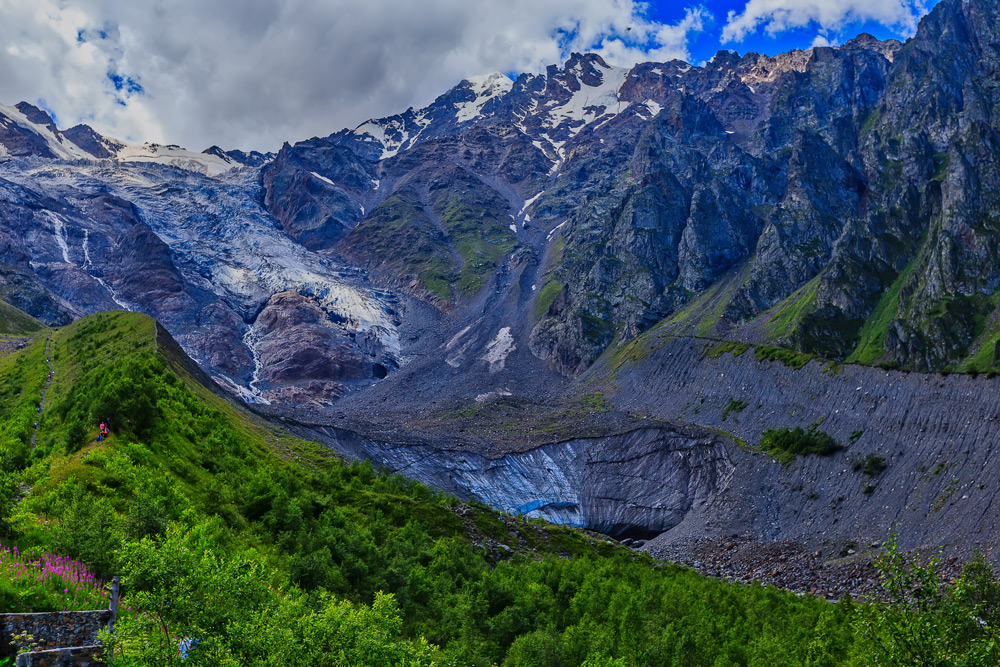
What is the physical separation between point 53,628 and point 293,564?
15.5m

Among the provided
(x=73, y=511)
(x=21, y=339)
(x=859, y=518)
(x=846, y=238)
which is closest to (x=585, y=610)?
(x=73, y=511)

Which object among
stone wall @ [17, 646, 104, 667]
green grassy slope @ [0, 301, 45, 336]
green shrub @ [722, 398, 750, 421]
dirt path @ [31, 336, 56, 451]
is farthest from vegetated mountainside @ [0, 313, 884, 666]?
green grassy slope @ [0, 301, 45, 336]

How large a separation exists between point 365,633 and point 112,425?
2894 centimetres

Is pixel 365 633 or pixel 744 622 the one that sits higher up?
pixel 365 633

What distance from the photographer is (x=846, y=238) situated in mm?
176625

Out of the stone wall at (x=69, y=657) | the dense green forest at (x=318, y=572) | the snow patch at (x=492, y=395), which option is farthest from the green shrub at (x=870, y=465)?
the snow patch at (x=492, y=395)

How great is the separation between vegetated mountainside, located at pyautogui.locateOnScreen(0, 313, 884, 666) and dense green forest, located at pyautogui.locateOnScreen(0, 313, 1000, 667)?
3.8 inches

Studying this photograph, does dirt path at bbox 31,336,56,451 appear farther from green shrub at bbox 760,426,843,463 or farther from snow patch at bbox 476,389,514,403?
snow patch at bbox 476,389,514,403

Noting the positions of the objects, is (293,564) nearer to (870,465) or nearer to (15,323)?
(870,465)

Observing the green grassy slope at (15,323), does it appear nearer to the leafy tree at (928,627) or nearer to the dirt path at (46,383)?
the dirt path at (46,383)

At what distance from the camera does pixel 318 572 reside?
3106 cm

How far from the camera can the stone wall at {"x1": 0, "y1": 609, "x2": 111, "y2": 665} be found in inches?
599

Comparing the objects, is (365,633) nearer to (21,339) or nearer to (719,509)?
(719,509)

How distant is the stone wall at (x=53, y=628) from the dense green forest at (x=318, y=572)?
961mm
